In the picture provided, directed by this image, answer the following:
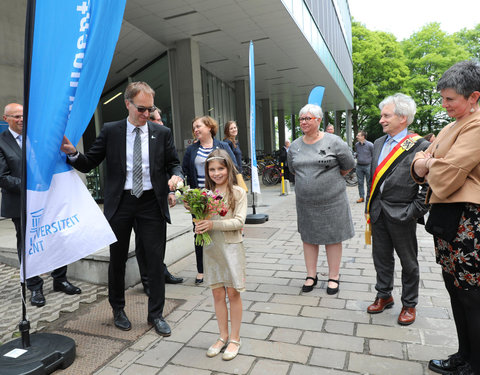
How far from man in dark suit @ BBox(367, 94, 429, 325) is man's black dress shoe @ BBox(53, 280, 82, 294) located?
312 centimetres

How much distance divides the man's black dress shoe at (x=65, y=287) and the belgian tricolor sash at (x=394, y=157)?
3246 mm

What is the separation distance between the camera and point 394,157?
2984 millimetres

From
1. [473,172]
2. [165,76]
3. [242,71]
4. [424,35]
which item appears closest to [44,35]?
[473,172]

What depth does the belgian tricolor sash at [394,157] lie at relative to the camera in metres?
2.94

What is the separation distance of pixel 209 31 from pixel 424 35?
31527 mm

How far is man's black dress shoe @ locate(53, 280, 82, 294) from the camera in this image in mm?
3989

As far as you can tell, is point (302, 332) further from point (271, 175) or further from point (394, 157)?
point (271, 175)

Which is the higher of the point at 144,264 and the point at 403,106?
the point at 403,106

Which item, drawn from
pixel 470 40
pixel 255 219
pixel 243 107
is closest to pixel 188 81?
pixel 255 219

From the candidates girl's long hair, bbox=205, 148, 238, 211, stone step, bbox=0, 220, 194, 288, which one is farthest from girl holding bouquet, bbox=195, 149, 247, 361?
stone step, bbox=0, 220, 194, 288

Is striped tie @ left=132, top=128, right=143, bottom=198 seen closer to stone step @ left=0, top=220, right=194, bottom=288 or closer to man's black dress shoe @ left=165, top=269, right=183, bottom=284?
stone step @ left=0, top=220, right=194, bottom=288

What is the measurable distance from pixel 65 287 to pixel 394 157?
140 inches

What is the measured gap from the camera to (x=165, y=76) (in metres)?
13.6

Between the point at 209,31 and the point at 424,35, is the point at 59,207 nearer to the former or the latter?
the point at 209,31
